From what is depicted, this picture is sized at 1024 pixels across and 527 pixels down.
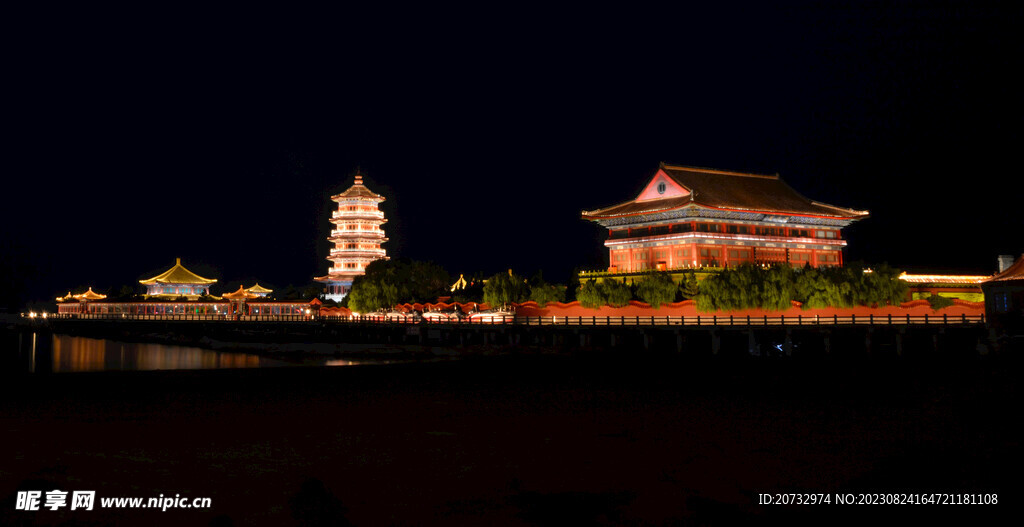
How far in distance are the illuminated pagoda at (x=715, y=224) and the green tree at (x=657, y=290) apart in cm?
950

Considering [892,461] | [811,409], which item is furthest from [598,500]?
[811,409]

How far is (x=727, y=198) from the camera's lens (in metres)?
78.1

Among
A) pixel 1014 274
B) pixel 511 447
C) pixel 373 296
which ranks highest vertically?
pixel 373 296

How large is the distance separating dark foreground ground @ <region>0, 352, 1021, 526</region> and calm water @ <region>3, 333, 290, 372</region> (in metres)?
14.6

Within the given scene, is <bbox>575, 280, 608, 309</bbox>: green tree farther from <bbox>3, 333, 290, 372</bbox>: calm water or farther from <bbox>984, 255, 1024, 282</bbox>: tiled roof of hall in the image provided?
<bbox>984, 255, 1024, 282</bbox>: tiled roof of hall

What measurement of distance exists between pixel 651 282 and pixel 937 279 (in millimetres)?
25123

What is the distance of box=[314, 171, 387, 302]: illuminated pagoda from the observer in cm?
11144

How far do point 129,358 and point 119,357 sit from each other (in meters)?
1.53

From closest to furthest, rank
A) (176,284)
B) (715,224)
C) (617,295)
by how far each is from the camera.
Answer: (617,295), (715,224), (176,284)

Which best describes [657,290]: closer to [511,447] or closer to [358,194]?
[511,447]

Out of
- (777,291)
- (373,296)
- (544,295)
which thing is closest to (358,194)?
(373,296)

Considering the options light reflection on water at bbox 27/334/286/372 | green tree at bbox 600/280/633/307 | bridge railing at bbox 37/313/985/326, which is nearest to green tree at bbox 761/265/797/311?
bridge railing at bbox 37/313/985/326

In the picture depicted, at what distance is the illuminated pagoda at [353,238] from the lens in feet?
366

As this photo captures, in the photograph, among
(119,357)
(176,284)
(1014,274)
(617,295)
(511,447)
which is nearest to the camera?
(511,447)
